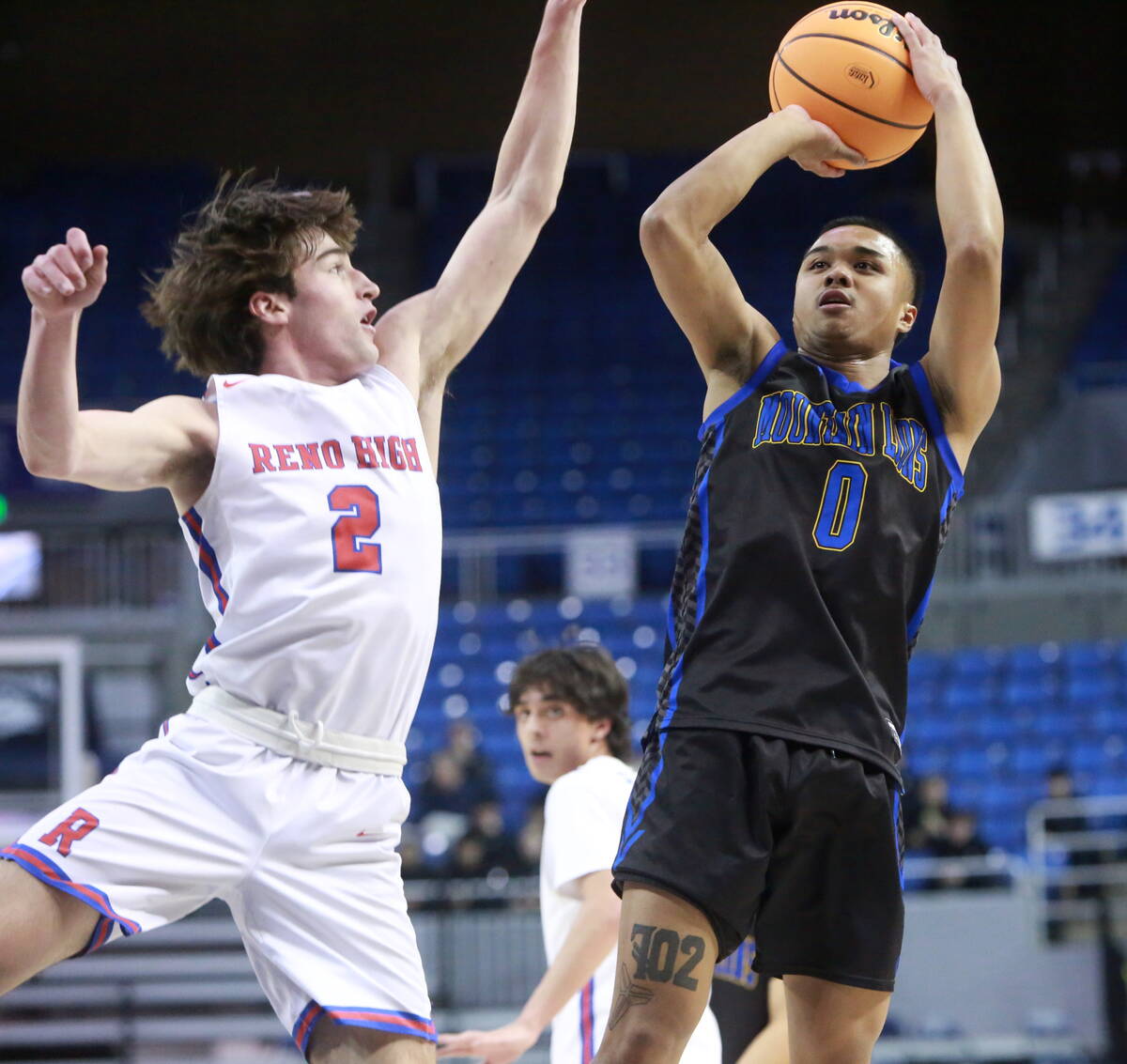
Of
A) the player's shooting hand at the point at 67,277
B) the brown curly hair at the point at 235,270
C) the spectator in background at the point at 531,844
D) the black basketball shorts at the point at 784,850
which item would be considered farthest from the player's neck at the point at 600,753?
the spectator in background at the point at 531,844

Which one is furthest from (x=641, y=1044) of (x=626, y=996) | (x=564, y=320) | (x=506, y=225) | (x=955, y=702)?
(x=564, y=320)

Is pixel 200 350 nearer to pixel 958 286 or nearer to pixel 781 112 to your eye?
pixel 781 112

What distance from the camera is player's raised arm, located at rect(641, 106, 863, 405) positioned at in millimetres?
3180

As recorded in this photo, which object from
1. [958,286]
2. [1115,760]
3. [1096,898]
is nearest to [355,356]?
[958,286]

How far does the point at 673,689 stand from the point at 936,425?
83 cm

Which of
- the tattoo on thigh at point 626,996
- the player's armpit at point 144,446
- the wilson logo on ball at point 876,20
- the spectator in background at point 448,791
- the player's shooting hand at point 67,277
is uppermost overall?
the wilson logo on ball at point 876,20

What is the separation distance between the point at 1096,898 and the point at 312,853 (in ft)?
27.2

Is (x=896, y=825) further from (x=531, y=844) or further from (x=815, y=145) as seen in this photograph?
(x=531, y=844)

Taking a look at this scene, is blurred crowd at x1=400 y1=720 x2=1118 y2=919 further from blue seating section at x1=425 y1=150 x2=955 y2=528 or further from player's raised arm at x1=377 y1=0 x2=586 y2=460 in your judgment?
player's raised arm at x1=377 y1=0 x2=586 y2=460

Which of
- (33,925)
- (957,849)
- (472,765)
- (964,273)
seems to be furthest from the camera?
(472,765)

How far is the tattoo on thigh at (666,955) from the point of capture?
2.85 m

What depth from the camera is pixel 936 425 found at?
10.9 ft

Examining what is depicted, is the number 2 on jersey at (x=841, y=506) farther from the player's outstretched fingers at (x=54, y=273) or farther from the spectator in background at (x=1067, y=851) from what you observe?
the spectator in background at (x=1067, y=851)

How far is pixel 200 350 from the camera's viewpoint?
344 cm
